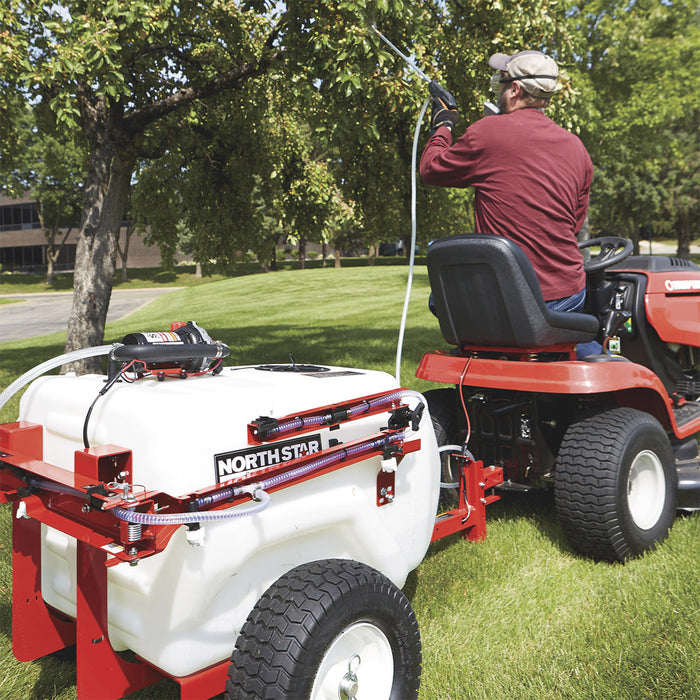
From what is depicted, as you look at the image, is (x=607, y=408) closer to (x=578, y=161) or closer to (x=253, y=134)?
(x=578, y=161)

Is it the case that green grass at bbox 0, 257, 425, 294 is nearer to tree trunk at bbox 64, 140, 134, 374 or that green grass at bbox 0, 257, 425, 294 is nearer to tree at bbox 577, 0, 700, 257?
tree at bbox 577, 0, 700, 257

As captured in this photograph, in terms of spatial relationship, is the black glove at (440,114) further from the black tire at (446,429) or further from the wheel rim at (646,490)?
the wheel rim at (646,490)

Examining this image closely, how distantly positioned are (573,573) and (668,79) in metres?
14.5

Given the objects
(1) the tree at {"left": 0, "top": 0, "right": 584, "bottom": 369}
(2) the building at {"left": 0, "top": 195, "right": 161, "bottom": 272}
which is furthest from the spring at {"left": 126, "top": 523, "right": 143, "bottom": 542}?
(2) the building at {"left": 0, "top": 195, "right": 161, "bottom": 272}

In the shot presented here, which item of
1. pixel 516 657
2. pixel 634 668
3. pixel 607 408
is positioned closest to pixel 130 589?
pixel 516 657

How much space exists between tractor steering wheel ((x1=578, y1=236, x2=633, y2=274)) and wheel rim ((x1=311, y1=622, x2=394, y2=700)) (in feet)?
6.94

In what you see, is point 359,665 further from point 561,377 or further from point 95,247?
point 95,247

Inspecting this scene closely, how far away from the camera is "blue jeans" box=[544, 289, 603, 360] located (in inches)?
122

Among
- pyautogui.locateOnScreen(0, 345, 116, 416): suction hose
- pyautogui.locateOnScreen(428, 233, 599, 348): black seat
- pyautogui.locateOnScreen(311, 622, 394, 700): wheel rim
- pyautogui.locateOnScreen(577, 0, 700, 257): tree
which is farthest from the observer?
pyautogui.locateOnScreen(577, 0, 700, 257): tree

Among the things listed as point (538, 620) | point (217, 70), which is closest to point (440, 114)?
point (538, 620)

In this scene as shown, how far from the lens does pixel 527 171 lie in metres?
2.95

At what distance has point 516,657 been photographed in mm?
2367

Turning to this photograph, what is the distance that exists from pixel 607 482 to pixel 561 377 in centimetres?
47

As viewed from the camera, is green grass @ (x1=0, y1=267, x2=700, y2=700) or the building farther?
the building
